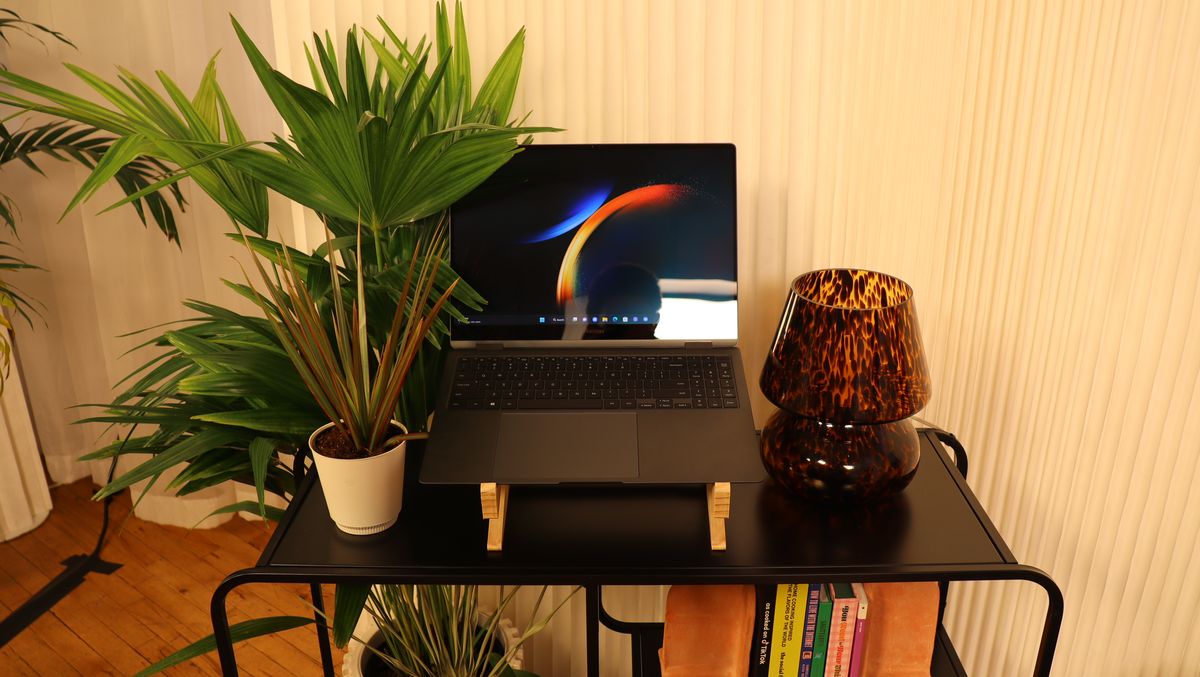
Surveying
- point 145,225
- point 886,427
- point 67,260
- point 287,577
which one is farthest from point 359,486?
point 67,260

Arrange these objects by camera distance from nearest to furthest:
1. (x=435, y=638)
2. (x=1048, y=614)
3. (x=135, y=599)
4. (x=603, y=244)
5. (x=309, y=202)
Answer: (x=1048, y=614) → (x=309, y=202) → (x=603, y=244) → (x=435, y=638) → (x=135, y=599)

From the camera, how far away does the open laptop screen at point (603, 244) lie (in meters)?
1.36

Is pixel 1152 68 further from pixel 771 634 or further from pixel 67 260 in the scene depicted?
pixel 67 260

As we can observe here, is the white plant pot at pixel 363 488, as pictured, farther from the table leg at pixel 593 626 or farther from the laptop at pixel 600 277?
the table leg at pixel 593 626

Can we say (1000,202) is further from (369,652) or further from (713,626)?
(369,652)

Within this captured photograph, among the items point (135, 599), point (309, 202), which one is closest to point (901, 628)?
point (309, 202)

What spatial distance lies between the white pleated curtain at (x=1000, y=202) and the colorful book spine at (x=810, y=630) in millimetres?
420

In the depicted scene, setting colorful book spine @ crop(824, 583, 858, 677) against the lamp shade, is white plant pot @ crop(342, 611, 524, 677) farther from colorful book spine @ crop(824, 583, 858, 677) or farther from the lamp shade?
the lamp shade

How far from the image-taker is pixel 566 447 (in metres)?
1.22

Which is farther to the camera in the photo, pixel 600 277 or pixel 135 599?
pixel 135 599

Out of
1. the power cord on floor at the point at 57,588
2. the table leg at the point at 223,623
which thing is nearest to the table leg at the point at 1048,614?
the table leg at the point at 223,623

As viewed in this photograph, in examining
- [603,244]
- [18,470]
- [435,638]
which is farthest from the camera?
[18,470]

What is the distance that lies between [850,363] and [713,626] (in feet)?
1.40

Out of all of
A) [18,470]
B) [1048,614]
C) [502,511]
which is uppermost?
[502,511]
